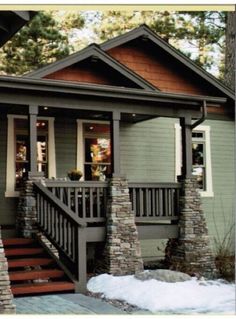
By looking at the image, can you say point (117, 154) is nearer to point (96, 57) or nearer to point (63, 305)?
point (96, 57)

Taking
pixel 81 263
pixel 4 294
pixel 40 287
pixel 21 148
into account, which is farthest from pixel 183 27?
pixel 4 294

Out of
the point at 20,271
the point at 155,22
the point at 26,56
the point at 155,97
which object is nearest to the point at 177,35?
the point at 155,22

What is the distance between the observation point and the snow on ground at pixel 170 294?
23.9 feet

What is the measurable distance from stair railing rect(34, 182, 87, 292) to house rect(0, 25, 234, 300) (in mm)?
17

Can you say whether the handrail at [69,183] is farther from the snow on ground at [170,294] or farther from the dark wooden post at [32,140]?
the snow on ground at [170,294]

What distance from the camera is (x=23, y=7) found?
17.0 feet

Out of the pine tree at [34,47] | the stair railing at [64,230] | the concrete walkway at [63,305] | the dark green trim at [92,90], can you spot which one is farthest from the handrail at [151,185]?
the pine tree at [34,47]

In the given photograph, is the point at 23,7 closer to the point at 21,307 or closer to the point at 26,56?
the point at 21,307

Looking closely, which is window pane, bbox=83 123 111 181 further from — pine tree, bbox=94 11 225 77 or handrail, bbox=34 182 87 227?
pine tree, bbox=94 11 225 77

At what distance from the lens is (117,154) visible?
987cm

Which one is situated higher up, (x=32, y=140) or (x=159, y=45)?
(x=159, y=45)

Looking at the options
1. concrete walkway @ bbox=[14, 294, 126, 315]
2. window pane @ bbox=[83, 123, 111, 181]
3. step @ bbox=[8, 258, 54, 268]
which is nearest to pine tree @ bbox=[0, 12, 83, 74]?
window pane @ bbox=[83, 123, 111, 181]

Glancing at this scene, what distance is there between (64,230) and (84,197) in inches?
40.9

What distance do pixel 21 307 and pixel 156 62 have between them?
766cm
